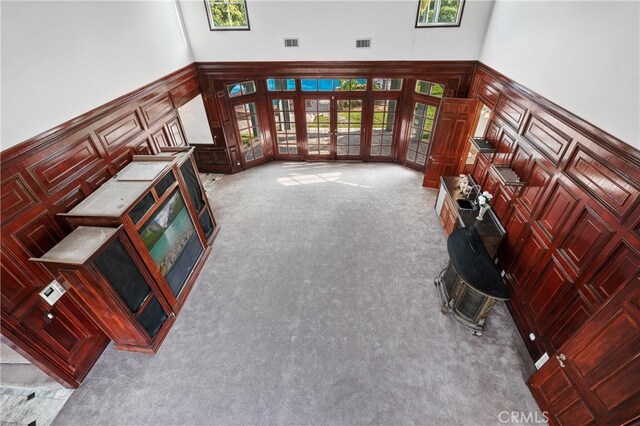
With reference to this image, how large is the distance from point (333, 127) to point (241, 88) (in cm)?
238

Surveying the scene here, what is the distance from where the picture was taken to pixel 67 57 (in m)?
3.24

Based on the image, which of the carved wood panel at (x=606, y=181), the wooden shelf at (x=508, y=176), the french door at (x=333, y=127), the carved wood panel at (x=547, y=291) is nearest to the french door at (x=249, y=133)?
the french door at (x=333, y=127)

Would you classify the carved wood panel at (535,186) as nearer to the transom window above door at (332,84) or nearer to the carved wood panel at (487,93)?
the carved wood panel at (487,93)

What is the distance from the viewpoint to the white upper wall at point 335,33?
526cm

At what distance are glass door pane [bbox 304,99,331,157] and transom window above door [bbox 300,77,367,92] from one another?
276 millimetres

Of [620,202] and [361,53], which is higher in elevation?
[361,53]

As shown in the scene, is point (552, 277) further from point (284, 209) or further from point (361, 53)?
point (361, 53)

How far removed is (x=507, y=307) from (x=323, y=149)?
5399 millimetres

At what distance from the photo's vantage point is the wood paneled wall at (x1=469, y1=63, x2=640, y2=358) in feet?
8.10

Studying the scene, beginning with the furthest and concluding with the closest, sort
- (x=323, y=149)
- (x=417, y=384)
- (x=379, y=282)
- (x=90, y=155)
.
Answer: (x=323, y=149)
(x=379, y=282)
(x=90, y=155)
(x=417, y=384)

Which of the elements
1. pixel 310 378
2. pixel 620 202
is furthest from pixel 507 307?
pixel 310 378

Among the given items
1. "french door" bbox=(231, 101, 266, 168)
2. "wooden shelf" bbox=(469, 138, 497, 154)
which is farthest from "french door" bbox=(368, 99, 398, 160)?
"french door" bbox=(231, 101, 266, 168)

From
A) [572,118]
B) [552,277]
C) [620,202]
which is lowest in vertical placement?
[552,277]

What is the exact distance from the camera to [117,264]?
9.80 feet
